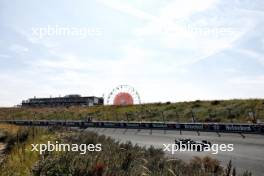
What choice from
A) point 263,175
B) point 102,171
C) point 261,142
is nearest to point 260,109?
point 261,142

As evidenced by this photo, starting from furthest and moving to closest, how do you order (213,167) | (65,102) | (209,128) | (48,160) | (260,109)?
(65,102) → (260,109) → (209,128) → (213,167) → (48,160)

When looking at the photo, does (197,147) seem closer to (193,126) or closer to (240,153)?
(240,153)

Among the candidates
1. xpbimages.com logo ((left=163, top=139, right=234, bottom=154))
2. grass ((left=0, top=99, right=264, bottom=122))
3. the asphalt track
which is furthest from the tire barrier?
xpbimages.com logo ((left=163, top=139, right=234, bottom=154))

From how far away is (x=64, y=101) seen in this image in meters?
143

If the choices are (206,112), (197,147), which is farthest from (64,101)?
(197,147)

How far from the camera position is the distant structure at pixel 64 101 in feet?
441

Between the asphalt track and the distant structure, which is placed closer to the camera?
the asphalt track

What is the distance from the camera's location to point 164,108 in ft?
190

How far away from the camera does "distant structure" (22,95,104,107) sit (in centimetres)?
13438

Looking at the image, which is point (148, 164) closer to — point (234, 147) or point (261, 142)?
point (234, 147)

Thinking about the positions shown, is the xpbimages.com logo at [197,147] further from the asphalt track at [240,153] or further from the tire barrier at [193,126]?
the tire barrier at [193,126]

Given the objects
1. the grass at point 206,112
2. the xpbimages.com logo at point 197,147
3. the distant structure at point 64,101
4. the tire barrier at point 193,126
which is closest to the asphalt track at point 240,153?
the xpbimages.com logo at point 197,147

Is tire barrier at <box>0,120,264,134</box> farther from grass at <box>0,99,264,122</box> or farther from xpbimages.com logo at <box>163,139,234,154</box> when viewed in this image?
xpbimages.com logo at <box>163,139,234,154</box>

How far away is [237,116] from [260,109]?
2946mm
